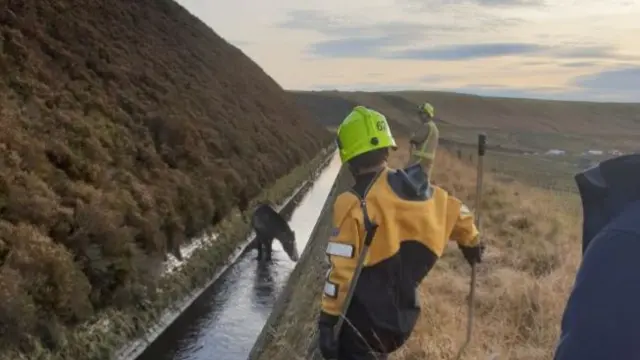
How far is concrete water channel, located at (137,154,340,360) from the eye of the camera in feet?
45.3

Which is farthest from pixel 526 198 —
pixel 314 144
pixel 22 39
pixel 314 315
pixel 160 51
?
pixel 314 144

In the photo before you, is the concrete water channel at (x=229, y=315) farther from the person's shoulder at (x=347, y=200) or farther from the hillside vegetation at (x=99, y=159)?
the person's shoulder at (x=347, y=200)

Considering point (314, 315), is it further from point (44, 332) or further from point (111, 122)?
point (111, 122)

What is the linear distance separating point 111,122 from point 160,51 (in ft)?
49.3

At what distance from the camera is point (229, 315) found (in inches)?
626

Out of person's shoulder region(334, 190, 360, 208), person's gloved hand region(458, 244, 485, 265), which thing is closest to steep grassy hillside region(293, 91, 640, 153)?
person's gloved hand region(458, 244, 485, 265)

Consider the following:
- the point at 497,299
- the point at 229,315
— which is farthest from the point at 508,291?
the point at 229,315

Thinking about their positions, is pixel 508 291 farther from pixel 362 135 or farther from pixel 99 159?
pixel 99 159

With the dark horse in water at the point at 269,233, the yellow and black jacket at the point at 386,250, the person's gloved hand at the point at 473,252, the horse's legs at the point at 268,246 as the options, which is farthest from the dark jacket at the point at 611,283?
the horse's legs at the point at 268,246

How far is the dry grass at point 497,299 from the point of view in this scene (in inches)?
279

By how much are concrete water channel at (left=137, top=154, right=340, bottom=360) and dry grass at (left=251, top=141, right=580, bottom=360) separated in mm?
1380

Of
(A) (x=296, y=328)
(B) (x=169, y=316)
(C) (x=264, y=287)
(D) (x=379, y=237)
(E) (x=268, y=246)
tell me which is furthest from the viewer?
(E) (x=268, y=246)

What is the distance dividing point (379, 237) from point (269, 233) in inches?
595

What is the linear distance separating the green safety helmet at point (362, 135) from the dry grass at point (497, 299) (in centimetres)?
236
